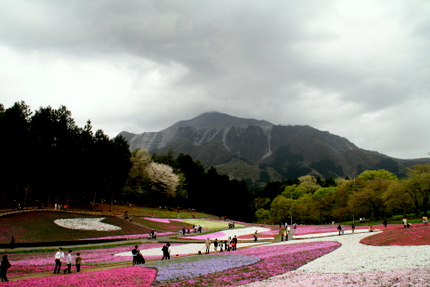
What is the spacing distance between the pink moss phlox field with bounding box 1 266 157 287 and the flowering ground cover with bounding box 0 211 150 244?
2275 centimetres

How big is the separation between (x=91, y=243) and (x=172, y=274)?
26.1 metres

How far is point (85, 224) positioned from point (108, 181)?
73.3 feet

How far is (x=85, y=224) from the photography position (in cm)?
5181

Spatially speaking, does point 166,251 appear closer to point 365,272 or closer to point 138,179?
point 365,272

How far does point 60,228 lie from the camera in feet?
153

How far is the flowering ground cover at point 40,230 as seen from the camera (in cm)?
3953

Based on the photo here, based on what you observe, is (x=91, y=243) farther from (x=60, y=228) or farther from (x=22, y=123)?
(x=22, y=123)

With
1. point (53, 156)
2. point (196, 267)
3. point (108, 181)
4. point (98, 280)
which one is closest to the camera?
point (98, 280)

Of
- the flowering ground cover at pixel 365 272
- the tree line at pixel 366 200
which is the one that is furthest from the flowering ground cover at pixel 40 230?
the tree line at pixel 366 200

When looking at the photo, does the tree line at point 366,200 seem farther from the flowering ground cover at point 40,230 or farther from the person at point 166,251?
the flowering ground cover at point 40,230

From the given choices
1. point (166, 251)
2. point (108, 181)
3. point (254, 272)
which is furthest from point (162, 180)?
point (254, 272)

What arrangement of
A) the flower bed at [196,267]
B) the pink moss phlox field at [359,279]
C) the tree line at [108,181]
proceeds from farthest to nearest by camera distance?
the tree line at [108,181]
the flower bed at [196,267]
the pink moss phlox field at [359,279]

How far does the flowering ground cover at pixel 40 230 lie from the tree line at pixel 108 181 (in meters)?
10.6

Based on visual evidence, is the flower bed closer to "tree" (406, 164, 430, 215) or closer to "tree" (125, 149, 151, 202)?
"tree" (406, 164, 430, 215)
